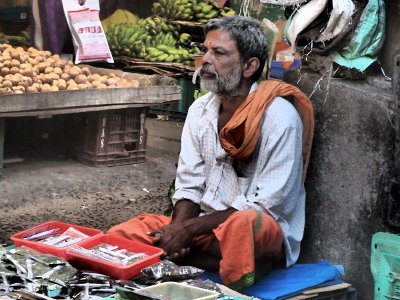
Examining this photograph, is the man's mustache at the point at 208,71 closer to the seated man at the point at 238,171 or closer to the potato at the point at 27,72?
the seated man at the point at 238,171

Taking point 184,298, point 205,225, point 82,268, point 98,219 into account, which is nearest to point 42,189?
point 98,219

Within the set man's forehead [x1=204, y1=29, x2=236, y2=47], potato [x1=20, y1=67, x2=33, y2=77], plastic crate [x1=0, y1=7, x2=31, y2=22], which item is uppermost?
man's forehead [x1=204, y1=29, x2=236, y2=47]

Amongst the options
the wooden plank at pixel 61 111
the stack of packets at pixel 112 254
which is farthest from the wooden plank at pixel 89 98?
the stack of packets at pixel 112 254

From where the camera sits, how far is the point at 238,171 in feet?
13.9

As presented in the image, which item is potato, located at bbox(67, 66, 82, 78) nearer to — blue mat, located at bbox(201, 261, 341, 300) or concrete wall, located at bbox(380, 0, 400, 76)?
blue mat, located at bbox(201, 261, 341, 300)

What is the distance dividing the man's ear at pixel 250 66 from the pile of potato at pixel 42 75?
251 centimetres

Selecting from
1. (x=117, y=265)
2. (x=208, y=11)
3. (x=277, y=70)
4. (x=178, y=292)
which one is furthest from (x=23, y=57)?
(x=178, y=292)

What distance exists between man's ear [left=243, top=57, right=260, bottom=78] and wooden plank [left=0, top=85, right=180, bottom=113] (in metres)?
2.39

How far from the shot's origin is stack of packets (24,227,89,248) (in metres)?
3.54

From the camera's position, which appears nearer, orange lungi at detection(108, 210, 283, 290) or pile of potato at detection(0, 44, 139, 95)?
orange lungi at detection(108, 210, 283, 290)

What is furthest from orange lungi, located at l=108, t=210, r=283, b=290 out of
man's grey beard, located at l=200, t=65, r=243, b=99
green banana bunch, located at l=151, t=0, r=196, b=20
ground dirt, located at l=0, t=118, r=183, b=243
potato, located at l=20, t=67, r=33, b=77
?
green banana bunch, located at l=151, t=0, r=196, b=20

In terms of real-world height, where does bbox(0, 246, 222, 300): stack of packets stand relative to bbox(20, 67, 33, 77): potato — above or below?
below

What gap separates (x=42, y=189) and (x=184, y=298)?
3372mm

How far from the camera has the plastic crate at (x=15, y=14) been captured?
301 inches
